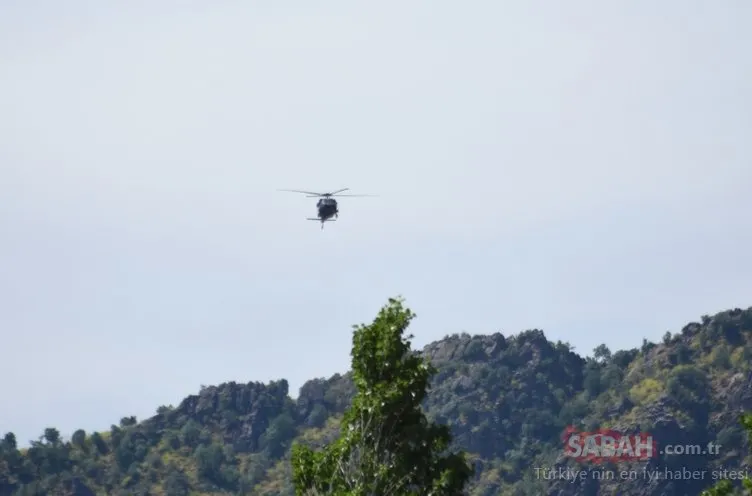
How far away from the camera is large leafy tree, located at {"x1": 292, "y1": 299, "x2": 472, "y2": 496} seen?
2296 inches

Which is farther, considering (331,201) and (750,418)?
(331,201)

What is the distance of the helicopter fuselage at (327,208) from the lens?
129625mm

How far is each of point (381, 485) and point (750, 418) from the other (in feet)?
42.0

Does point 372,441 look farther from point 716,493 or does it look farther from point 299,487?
point 716,493

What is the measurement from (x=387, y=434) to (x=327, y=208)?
234 feet

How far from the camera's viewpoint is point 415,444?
59.4m

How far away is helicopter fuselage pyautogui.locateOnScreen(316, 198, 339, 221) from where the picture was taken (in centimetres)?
12962

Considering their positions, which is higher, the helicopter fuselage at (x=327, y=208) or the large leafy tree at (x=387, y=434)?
the helicopter fuselage at (x=327, y=208)


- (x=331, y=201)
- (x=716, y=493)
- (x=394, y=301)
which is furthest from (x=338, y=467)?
(x=331, y=201)

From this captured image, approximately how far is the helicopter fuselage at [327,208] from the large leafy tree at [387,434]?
229 feet

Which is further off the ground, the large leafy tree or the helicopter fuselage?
the helicopter fuselage

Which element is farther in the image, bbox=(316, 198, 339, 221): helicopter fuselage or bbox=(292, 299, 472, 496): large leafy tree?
bbox=(316, 198, 339, 221): helicopter fuselage

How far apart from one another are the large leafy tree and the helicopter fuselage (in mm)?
69741

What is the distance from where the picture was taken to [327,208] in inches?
5113
